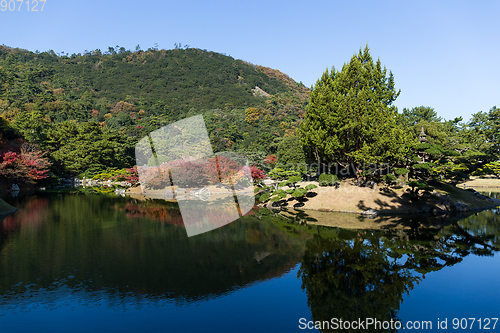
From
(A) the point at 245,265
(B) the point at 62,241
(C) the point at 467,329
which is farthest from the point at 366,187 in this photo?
(B) the point at 62,241

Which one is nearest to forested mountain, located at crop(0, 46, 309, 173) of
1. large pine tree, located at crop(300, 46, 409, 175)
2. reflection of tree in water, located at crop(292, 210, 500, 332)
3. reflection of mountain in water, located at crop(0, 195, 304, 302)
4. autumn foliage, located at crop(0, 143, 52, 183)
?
autumn foliage, located at crop(0, 143, 52, 183)

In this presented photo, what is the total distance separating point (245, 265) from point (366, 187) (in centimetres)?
1541

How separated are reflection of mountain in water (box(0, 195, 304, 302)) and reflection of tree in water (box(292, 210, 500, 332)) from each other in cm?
147

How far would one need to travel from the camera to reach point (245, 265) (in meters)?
11.7

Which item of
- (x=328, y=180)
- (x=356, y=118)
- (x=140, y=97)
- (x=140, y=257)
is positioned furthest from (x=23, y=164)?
A: (x=140, y=97)

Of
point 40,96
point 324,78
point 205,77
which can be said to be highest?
point 205,77

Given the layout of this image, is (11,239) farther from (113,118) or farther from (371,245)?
(113,118)

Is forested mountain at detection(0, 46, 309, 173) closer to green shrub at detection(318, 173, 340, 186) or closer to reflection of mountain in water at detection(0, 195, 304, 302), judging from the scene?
green shrub at detection(318, 173, 340, 186)

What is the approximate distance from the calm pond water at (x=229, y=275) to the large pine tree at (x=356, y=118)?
5810 millimetres

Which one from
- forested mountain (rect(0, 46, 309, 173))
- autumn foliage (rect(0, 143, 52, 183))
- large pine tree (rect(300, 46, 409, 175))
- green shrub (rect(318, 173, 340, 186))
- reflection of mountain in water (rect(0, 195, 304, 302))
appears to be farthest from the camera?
forested mountain (rect(0, 46, 309, 173))

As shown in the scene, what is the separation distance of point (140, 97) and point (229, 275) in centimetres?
9087

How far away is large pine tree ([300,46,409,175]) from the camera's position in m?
22.0

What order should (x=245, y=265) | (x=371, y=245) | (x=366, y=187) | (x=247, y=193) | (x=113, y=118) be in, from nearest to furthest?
(x=245, y=265), (x=371, y=245), (x=366, y=187), (x=247, y=193), (x=113, y=118)

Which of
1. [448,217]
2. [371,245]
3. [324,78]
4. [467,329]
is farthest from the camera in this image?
[324,78]
